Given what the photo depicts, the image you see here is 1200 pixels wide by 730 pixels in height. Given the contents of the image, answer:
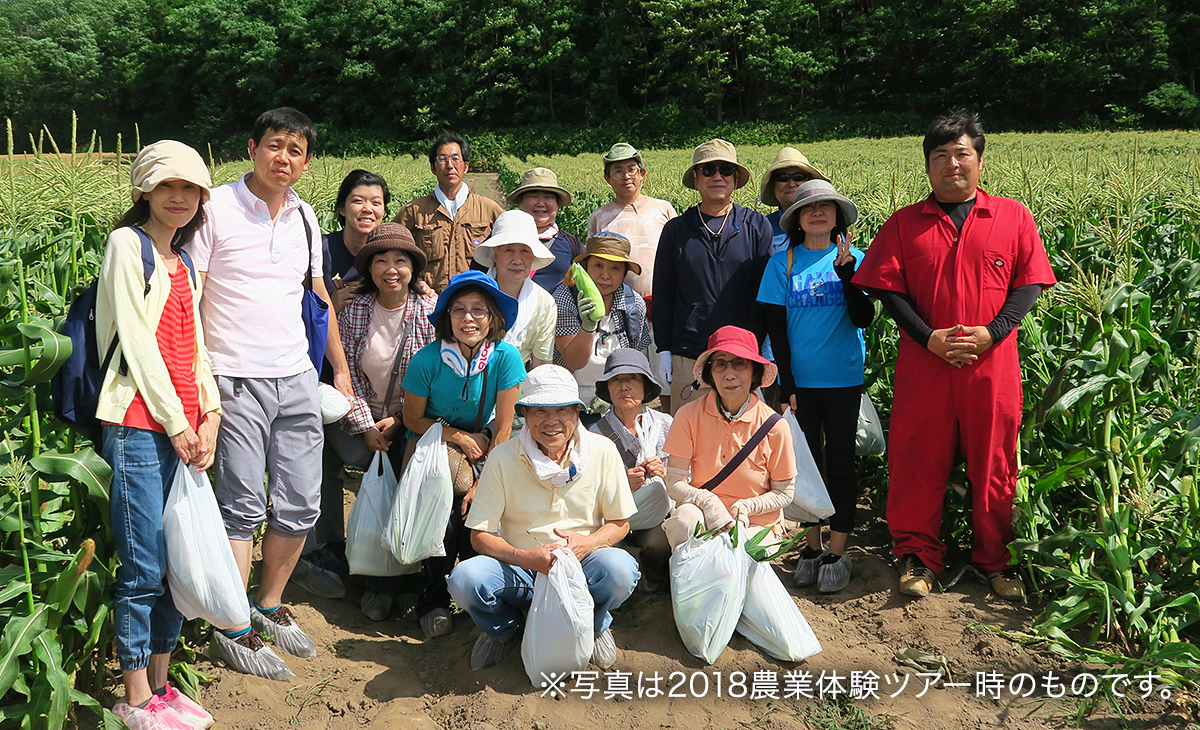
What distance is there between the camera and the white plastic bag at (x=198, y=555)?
10.0ft

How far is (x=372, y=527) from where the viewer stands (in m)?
4.19

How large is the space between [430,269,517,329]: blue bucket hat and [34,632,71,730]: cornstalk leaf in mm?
2026

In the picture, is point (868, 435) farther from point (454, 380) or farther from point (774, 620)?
point (454, 380)

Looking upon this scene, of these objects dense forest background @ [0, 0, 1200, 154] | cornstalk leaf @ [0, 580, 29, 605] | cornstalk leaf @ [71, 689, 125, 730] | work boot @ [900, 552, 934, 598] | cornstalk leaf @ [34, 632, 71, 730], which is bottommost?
work boot @ [900, 552, 934, 598]

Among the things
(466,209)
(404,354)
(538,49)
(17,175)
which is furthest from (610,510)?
(538,49)

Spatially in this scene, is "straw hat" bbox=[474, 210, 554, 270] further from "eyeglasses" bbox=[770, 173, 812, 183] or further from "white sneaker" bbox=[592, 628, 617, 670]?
"white sneaker" bbox=[592, 628, 617, 670]

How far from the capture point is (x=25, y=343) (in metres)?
2.91

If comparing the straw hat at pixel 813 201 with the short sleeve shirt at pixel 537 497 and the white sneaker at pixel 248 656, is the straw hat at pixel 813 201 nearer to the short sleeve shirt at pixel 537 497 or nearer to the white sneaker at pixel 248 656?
the short sleeve shirt at pixel 537 497

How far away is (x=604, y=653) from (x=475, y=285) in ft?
5.86

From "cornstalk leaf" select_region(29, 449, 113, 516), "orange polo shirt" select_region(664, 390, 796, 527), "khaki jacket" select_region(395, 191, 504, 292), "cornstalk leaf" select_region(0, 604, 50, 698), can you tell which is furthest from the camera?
"khaki jacket" select_region(395, 191, 504, 292)

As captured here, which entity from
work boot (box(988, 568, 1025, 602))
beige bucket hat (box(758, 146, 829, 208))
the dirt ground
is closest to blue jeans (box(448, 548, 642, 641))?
the dirt ground

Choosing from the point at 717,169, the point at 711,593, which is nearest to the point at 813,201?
the point at 717,169

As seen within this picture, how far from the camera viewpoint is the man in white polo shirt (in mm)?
3469

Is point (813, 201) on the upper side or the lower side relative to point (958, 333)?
upper
